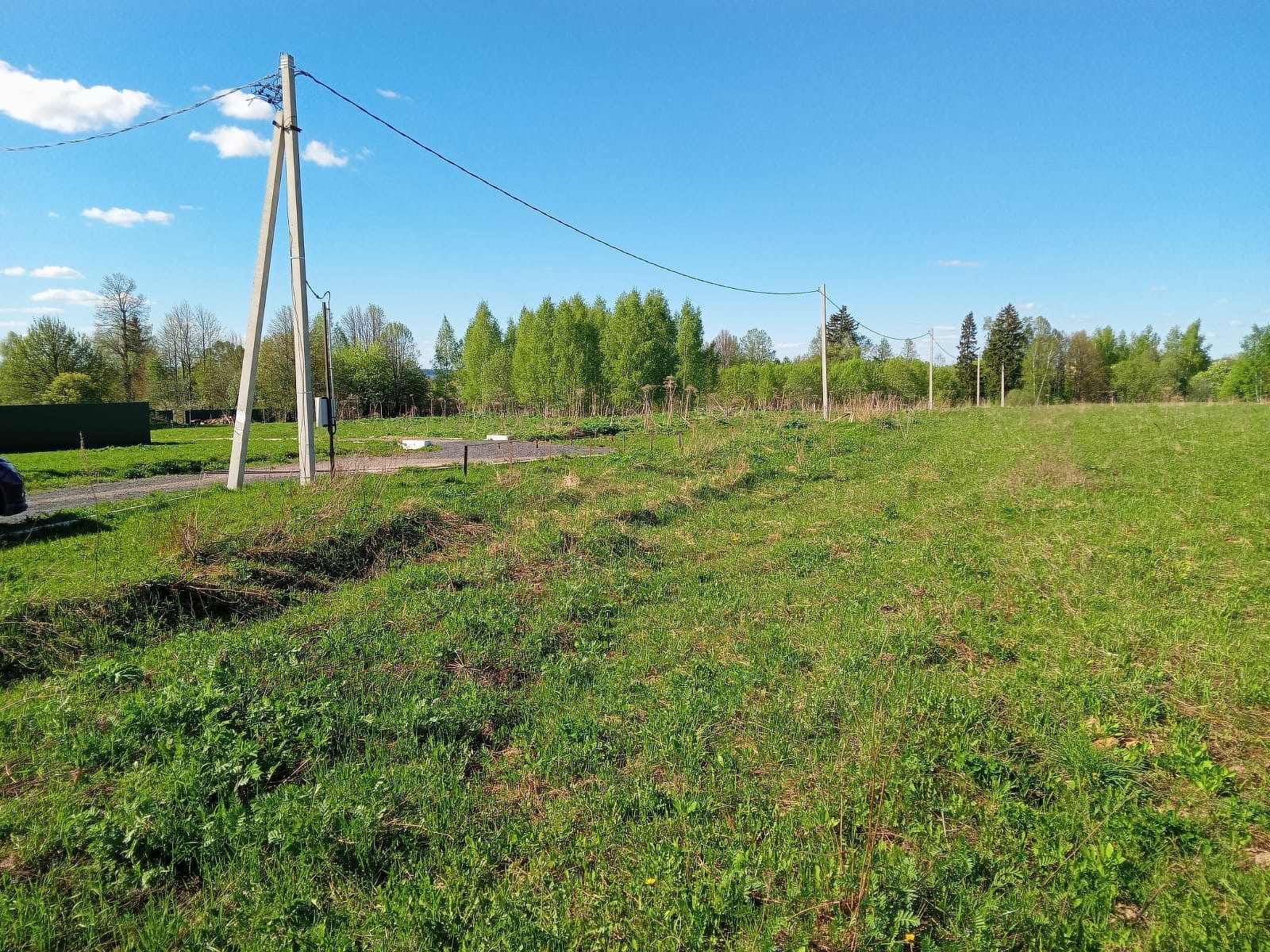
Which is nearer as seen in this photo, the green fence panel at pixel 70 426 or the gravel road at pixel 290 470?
the gravel road at pixel 290 470

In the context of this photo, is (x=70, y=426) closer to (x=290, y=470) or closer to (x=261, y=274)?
(x=290, y=470)

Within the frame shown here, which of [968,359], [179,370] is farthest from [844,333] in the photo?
[179,370]

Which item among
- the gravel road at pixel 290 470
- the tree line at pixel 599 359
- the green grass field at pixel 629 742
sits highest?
the tree line at pixel 599 359

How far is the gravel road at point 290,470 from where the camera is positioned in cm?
1088

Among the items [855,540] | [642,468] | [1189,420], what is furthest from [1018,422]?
[855,540]

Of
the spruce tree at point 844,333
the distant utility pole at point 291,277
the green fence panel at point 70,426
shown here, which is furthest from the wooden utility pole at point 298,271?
the spruce tree at point 844,333

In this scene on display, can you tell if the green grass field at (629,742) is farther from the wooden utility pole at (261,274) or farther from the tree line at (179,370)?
the tree line at (179,370)

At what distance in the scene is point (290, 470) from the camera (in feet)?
51.0

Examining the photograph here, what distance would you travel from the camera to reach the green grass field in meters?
2.72

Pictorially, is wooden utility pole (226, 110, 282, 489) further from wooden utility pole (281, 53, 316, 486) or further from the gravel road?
the gravel road

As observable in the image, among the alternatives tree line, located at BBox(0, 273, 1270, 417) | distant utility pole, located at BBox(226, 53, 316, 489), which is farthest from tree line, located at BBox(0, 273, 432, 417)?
distant utility pole, located at BBox(226, 53, 316, 489)

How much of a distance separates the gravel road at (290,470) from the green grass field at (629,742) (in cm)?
302

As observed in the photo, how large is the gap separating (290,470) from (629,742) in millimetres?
14322

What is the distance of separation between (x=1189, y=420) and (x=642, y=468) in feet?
88.3
